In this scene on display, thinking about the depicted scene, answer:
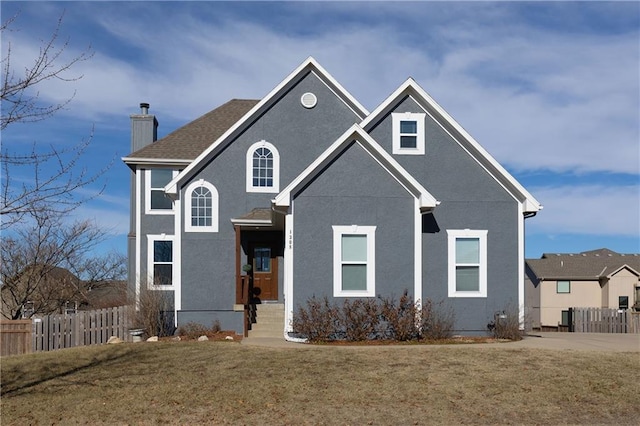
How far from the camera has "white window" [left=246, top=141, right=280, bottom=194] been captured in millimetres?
21625

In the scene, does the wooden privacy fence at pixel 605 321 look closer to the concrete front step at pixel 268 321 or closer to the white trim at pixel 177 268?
the concrete front step at pixel 268 321

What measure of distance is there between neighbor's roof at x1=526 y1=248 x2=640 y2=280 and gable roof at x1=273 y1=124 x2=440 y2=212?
1211 inches

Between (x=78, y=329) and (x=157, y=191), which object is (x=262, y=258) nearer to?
(x=157, y=191)

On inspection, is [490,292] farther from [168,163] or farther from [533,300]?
[533,300]

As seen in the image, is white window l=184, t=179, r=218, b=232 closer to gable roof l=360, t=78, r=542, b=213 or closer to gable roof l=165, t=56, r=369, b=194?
gable roof l=165, t=56, r=369, b=194

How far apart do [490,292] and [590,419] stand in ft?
28.9

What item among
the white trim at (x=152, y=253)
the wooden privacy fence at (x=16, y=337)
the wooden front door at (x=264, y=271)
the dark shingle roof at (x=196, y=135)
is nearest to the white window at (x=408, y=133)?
Answer: the wooden front door at (x=264, y=271)

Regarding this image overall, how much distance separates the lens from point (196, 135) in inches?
962

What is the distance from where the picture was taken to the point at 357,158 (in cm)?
1783

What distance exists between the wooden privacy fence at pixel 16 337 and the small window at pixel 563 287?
123ft

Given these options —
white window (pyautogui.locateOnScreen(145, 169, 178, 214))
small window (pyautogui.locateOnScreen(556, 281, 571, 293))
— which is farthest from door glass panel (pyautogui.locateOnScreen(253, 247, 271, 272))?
small window (pyautogui.locateOnScreen(556, 281, 571, 293))

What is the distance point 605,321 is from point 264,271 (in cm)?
1513

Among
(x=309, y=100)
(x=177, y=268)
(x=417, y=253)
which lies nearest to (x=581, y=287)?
(x=309, y=100)

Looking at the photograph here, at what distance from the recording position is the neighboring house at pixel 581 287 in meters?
43.9
